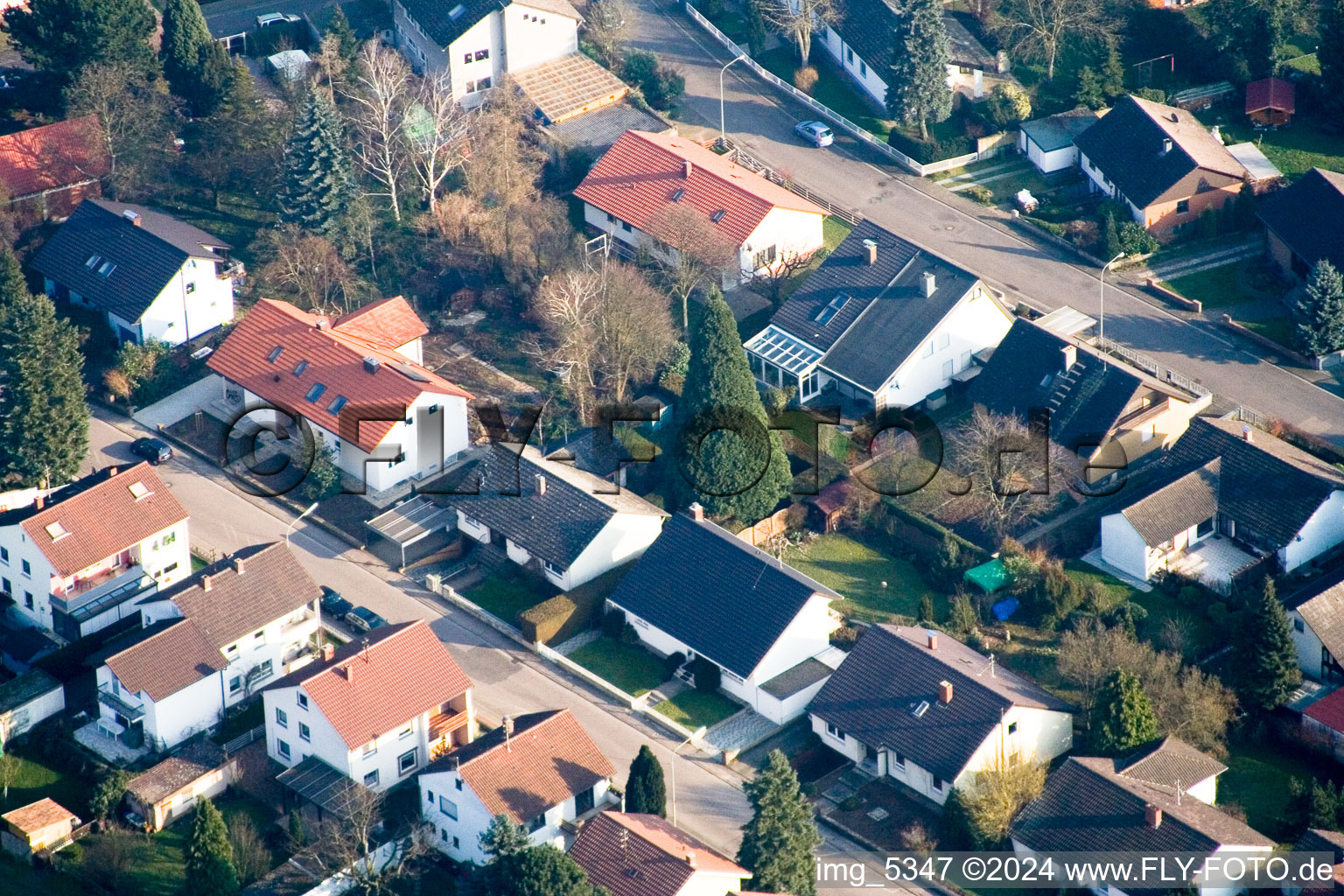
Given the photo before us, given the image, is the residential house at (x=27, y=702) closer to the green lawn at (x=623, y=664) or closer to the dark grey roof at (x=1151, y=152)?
the green lawn at (x=623, y=664)

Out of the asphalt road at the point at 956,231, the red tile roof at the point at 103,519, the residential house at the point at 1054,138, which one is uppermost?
the residential house at the point at 1054,138

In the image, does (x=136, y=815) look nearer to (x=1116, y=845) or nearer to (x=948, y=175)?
(x=1116, y=845)

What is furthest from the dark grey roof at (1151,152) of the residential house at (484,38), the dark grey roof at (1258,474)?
the residential house at (484,38)

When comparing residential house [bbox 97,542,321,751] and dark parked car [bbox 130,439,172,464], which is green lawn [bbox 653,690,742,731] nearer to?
residential house [bbox 97,542,321,751]

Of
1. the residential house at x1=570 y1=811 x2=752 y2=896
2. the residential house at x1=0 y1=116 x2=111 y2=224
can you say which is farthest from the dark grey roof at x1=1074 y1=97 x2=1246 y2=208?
the residential house at x1=0 y1=116 x2=111 y2=224

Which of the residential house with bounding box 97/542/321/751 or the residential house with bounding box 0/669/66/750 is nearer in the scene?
the residential house with bounding box 97/542/321/751

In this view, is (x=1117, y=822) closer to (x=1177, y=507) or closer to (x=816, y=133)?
(x=1177, y=507)

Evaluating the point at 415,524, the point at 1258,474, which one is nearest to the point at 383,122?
the point at 415,524
